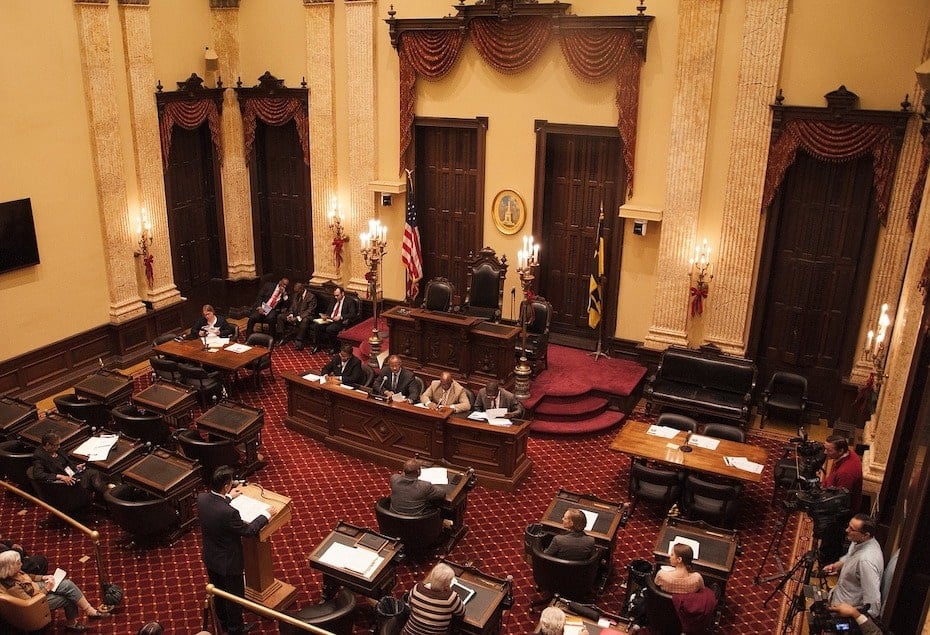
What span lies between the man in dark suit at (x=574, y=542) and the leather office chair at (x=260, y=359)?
655 cm

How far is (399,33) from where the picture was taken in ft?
43.3

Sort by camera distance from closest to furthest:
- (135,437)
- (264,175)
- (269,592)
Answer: (269,592), (135,437), (264,175)

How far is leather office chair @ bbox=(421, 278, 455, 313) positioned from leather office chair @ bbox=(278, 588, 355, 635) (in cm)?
672

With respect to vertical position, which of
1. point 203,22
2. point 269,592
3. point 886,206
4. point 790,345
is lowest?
point 269,592

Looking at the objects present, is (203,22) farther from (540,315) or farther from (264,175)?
(540,315)

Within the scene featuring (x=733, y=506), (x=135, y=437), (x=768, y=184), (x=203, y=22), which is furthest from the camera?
(x=203, y=22)

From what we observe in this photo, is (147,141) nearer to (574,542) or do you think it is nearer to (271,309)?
(271,309)

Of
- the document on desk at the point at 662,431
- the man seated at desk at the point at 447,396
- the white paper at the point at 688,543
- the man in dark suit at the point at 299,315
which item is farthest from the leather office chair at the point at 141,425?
the white paper at the point at 688,543

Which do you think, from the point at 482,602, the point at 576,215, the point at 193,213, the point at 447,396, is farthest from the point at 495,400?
the point at 193,213

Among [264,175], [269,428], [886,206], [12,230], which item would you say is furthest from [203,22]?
[886,206]

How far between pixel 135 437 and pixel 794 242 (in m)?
9.43

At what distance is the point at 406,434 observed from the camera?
32.6 ft

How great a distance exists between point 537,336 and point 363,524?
14.4ft

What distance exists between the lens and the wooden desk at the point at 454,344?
37.9ft
